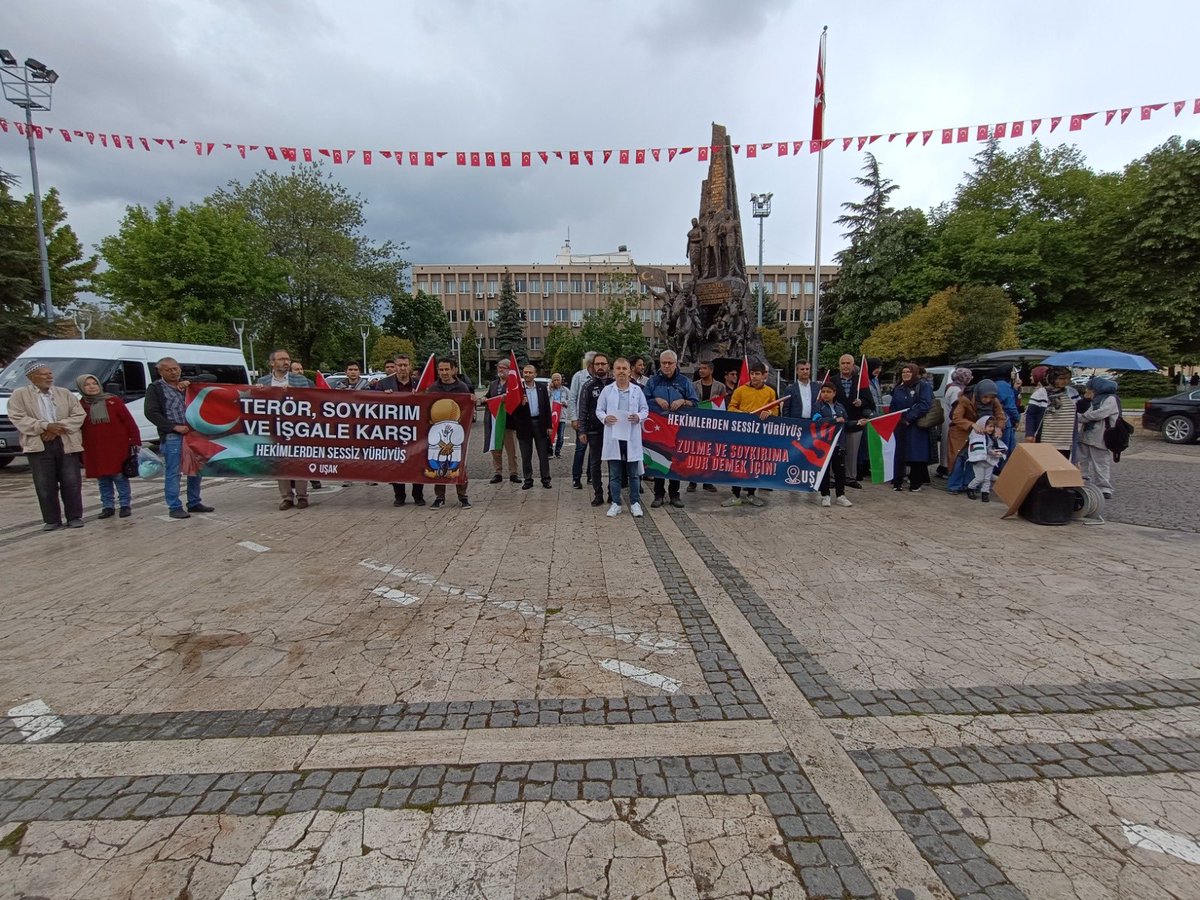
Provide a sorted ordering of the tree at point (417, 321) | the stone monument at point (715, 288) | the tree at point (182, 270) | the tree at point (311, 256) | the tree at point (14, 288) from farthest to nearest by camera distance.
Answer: the tree at point (417, 321) → the tree at point (311, 256) → the tree at point (182, 270) → the stone monument at point (715, 288) → the tree at point (14, 288)

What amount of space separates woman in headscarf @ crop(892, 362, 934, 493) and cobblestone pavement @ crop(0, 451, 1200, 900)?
339 cm

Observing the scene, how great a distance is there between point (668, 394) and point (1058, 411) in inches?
202

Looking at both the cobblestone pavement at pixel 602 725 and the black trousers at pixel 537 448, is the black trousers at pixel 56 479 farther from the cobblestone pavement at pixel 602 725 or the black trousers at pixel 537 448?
the black trousers at pixel 537 448

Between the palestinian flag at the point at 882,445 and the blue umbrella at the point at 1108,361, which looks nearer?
the palestinian flag at the point at 882,445

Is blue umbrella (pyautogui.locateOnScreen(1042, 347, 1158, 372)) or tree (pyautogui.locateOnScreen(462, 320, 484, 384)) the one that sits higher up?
tree (pyautogui.locateOnScreen(462, 320, 484, 384))

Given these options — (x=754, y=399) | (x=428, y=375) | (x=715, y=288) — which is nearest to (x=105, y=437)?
(x=428, y=375)

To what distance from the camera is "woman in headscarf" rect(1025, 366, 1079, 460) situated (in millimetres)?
7762

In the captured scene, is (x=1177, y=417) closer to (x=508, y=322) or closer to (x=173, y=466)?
(x=173, y=466)

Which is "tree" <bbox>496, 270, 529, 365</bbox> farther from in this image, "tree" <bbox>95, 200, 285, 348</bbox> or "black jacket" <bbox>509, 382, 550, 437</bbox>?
"black jacket" <bbox>509, 382, 550, 437</bbox>

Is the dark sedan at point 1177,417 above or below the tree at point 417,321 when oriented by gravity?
below

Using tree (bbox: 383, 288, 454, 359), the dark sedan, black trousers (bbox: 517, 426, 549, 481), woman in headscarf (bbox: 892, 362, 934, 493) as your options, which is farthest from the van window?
tree (bbox: 383, 288, 454, 359)

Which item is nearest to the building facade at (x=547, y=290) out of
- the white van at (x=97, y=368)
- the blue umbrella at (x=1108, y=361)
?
the white van at (x=97, y=368)

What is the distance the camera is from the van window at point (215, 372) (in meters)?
14.5

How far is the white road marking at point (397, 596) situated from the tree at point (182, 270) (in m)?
25.9
